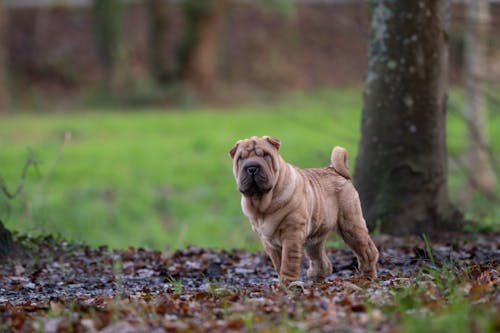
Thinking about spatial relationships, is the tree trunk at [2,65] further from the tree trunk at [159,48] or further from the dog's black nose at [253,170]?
the dog's black nose at [253,170]

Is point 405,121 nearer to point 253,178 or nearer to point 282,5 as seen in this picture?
point 253,178

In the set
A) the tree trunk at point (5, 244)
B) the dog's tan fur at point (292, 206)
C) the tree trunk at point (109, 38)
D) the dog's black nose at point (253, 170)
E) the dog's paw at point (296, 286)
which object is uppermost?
the tree trunk at point (109, 38)

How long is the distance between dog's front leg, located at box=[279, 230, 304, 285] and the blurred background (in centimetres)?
477

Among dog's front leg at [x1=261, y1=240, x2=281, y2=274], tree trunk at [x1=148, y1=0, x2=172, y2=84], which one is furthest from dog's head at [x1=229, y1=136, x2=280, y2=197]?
tree trunk at [x1=148, y1=0, x2=172, y2=84]

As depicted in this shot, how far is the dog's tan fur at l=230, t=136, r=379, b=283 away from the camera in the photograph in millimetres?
7645

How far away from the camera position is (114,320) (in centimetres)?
592

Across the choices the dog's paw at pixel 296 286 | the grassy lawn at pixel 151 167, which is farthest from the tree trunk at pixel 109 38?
the dog's paw at pixel 296 286

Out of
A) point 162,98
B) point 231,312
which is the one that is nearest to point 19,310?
point 231,312

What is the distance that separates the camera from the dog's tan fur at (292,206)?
7645 millimetres

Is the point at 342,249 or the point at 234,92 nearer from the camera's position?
the point at 342,249

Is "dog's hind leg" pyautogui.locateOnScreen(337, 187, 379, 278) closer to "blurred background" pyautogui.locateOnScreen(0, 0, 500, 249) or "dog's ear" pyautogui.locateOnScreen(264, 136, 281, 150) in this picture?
"dog's ear" pyautogui.locateOnScreen(264, 136, 281, 150)

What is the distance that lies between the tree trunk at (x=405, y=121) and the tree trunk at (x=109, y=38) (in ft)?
87.9

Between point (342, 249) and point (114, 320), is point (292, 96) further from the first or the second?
point (114, 320)

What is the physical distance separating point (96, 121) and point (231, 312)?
941 inches
